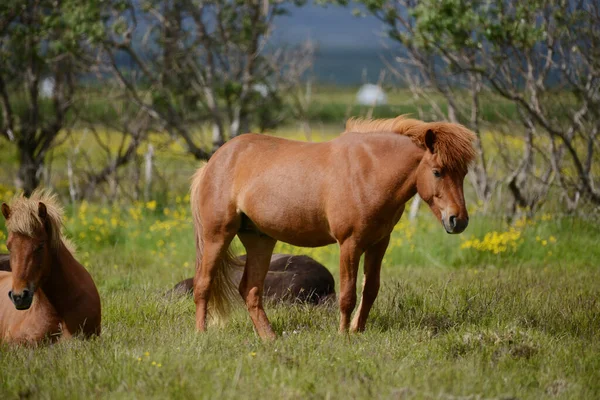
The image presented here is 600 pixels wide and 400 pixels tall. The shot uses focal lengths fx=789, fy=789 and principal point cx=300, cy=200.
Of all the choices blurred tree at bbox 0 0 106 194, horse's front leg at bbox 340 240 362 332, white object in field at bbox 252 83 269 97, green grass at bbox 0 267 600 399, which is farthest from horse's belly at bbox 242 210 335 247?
white object in field at bbox 252 83 269 97

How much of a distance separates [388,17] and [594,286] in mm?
4791

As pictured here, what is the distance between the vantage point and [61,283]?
5.59 metres

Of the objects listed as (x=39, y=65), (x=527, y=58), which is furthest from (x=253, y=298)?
(x=39, y=65)

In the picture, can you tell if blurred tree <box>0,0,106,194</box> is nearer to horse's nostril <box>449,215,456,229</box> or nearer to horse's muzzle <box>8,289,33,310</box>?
horse's muzzle <box>8,289,33,310</box>

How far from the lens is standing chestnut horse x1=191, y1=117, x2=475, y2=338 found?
577 cm

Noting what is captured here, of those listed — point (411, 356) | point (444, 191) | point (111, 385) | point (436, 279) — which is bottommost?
point (436, 279)

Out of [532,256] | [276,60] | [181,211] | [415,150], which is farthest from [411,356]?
[276,60]

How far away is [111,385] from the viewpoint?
177 inches

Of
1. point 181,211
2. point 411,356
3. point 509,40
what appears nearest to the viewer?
point 411,356

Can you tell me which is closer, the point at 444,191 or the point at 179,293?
the point at 444,191

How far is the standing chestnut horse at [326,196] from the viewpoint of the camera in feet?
18.9

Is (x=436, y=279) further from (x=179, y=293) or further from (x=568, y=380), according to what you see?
(x=568, y=380)

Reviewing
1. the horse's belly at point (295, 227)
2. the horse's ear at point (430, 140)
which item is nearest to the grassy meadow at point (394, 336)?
the horse's belly at point (295, 227)

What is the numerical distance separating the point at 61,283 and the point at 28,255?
394mm
